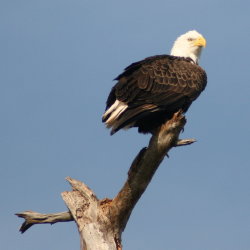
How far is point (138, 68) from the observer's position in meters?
11.1

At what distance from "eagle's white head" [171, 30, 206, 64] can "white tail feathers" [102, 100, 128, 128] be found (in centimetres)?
253

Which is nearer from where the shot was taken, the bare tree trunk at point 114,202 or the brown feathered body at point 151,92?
the bare tree trunk at point 114,202

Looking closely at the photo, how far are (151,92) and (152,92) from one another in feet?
0.05

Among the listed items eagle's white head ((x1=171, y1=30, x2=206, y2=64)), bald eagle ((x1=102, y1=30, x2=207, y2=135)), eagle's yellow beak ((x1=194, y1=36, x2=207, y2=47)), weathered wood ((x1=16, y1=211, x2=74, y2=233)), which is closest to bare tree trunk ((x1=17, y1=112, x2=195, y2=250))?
weathered wood ((x1=16, y1=211, x2=74, y2=233))

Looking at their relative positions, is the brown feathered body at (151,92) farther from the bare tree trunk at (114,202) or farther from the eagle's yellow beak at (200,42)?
the eagle's yellow beak at (200,42)

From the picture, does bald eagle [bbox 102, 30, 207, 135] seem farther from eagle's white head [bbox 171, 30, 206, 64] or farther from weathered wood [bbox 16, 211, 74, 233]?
weathered wood [bbox 16, 211, 74, 233]

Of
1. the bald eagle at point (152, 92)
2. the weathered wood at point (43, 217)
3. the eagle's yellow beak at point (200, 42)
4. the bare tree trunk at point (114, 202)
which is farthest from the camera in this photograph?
the eagle's yellow beak at point (200, 42)

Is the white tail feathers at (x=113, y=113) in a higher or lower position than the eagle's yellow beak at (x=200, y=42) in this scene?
lower

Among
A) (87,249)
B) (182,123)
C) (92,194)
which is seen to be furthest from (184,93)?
(87,249)

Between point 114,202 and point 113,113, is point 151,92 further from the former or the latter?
point 114,202

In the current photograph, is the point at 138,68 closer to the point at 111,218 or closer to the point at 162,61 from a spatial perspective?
the point at 162,61

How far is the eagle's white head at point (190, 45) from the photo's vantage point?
12.5 m

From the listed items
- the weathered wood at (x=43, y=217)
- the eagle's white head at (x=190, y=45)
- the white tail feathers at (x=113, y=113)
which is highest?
the eagle's white head at (x=190, y=45)

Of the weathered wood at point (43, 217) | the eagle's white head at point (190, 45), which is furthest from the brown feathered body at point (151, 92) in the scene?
the weathered wood at point (43, 217)
